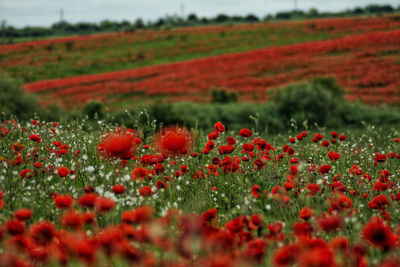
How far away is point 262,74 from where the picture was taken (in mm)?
23328

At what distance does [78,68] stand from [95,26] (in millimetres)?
37743

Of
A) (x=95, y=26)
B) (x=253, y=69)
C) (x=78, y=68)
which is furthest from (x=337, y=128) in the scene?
(x=95, y=26)

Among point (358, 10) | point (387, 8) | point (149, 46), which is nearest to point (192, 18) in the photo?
point (358, 10)

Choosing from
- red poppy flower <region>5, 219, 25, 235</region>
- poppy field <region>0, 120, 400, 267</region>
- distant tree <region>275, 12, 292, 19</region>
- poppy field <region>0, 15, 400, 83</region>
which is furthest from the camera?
distant tree <region>275, 12, 292, 19</region>

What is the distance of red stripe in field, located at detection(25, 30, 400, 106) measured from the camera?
19.6 meters

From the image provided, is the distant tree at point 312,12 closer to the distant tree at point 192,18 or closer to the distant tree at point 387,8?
the distant tree at point 387,8

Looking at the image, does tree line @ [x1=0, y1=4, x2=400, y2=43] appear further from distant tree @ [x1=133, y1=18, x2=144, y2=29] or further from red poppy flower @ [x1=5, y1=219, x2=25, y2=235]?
red poppy flower @ [x1=5, y1=219, x2=25, y2=235]

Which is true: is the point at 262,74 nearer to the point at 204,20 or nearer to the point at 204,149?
the point at 204,149

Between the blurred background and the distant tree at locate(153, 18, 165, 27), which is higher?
the distant tree at locate(153, 18, 165, 27)

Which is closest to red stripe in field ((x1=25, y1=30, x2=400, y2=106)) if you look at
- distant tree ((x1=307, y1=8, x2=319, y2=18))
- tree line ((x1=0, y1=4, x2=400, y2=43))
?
tree line ((x1=0, y1=4, x2=400, y2=43))

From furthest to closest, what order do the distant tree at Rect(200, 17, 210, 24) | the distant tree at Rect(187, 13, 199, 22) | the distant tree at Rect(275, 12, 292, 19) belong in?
1. the distant tree at Rect(187, 13, 199, 22)
2. the distant tree at Rect(200, 17, 210, 24)
3. the distant tree at Rect(275, 12, 292, 19)

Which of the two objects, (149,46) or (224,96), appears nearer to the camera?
(224,96)

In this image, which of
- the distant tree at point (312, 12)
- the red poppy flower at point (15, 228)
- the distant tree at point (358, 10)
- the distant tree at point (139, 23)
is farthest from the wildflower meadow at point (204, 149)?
the distant tree at point (358, 10)

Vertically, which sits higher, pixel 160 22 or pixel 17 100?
pixel 160 22
